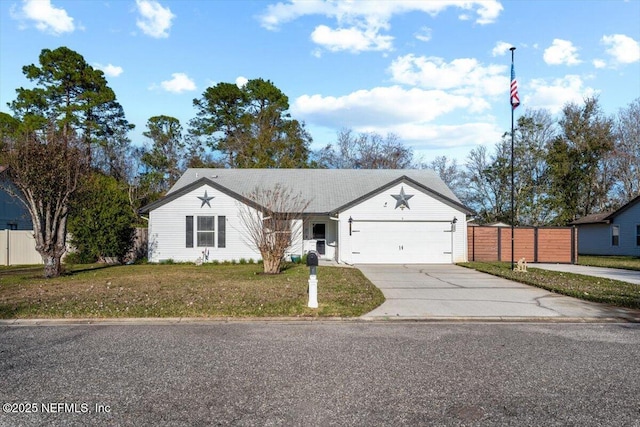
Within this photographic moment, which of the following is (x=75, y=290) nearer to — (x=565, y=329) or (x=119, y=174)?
(x=565, y=329)

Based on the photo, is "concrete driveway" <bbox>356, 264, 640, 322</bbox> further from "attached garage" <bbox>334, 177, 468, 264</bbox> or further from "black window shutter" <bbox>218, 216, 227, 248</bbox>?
"black window shutter" <bbox>218, 216, 227, 248</bbox>

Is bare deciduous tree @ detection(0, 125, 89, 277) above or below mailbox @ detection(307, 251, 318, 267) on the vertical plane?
above

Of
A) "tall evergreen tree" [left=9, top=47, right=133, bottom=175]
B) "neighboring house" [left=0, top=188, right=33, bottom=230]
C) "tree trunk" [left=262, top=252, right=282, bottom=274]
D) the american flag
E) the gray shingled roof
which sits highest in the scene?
"tall evergreen tree" [left=9, top=47, right=133, bottom=175]

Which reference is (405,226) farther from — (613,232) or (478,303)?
(613,232)

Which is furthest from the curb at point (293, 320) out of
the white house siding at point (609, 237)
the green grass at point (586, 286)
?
the white house siding at point (609, 237)

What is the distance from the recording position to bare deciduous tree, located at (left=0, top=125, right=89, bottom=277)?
14.7m

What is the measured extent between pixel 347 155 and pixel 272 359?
136ft

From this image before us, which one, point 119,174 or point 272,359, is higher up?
point 119,174

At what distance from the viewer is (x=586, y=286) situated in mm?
13016

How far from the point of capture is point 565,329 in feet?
26.0

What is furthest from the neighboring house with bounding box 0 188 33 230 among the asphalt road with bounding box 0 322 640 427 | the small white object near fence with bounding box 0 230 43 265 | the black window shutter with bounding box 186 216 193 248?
the asphalt road with bounding box 0 322 640 427

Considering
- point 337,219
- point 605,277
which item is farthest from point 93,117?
point 605,277

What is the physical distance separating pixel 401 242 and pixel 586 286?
9.78 meters

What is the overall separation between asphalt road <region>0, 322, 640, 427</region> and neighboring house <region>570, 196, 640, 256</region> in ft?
90.9
